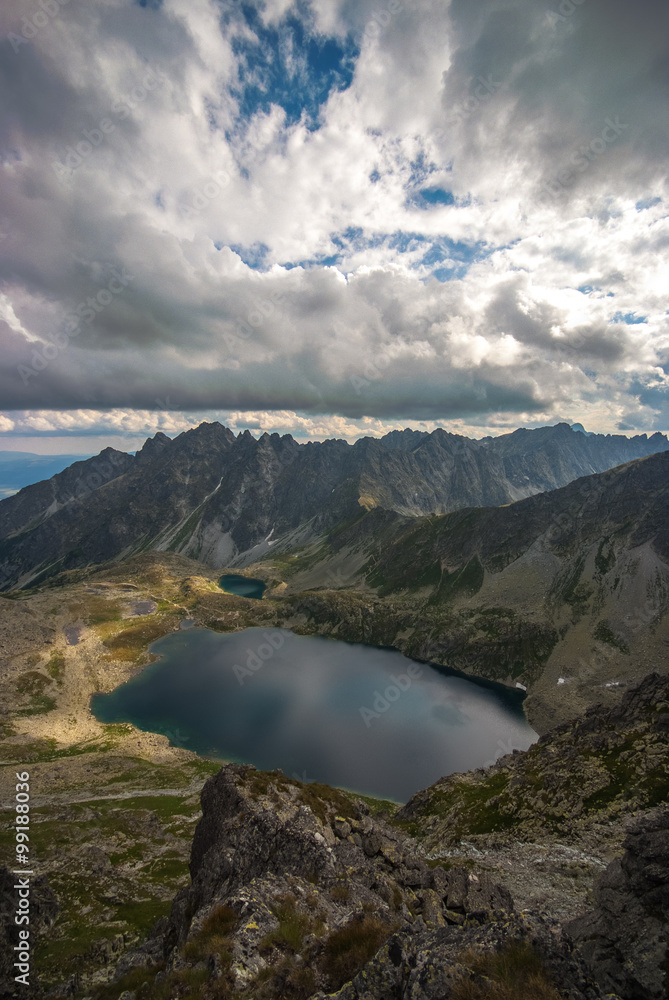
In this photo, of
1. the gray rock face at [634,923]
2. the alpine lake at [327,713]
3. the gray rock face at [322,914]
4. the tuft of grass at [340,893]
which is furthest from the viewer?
the alpine lake at [327,713]

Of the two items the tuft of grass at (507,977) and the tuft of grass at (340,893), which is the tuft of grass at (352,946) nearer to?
the tuft of grass at (340,893)

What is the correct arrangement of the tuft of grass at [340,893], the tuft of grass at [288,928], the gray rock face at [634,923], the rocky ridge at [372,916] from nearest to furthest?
1. the rocky ridge at [372,916]
2. the gray rock face at [634,923]
3. the tuft of grass at [288,928]
4. the tuft of grass at [340,893]

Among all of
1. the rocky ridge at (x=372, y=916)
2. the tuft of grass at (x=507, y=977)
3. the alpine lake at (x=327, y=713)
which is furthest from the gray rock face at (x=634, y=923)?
the alpine lake at (x=327, y=713)

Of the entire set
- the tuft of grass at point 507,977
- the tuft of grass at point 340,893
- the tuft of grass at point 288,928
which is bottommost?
the tuft of grass at point 340,893

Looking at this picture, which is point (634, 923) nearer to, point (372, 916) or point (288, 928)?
point (372, 916)

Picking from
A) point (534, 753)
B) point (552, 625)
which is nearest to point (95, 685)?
point (534, 753)
